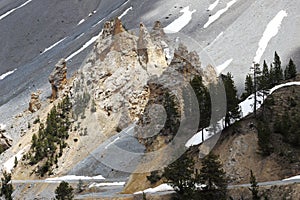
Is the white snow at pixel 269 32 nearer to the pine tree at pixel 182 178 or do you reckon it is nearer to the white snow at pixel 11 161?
the white snow at pixel 11 161

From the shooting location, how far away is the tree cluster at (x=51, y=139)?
161 ft

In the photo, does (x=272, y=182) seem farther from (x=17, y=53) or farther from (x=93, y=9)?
(x=93, y=9)

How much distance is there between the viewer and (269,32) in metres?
71.6

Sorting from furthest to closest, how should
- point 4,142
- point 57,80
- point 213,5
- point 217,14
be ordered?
point 213,5 < point 217,14 < point 57,80 < point 4,142

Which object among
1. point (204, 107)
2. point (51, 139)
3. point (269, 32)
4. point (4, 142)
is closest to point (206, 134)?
point (204, 107)

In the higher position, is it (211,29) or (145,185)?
(145,185)

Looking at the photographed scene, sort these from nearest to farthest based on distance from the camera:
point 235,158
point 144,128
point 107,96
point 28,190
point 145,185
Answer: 1. point 235,158
2. point 145,185
3. point 144,128
4. point 28,190
5. point 107,96

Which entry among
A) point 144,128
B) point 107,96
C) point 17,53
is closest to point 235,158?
point 144,128

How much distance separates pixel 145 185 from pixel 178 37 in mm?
46004

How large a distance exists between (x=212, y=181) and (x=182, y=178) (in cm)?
192

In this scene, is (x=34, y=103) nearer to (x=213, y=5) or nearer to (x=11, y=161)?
(x=11, y=161)

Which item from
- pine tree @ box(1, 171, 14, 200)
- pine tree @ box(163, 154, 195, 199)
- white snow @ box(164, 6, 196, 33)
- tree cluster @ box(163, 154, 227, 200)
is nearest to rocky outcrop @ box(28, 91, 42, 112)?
pine tree @ box(1, 171, 14, 200)

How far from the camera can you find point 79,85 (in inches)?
2309

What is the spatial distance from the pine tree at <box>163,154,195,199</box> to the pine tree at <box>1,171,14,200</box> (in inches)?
761
